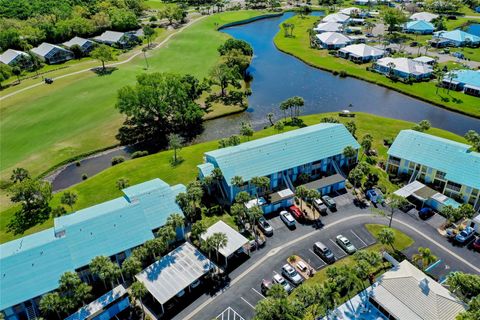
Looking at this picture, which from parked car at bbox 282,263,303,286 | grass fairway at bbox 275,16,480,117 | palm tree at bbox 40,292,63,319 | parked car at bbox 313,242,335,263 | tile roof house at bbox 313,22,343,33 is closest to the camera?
palm tree at bbox 40,292,63,319

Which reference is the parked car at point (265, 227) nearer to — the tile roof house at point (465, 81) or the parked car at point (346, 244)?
the parked car at point (346, 244)

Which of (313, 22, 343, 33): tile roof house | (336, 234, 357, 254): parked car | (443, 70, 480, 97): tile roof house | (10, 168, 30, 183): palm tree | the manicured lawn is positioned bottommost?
the manicured lawn

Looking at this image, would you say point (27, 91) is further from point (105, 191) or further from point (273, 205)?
point (273, 205)

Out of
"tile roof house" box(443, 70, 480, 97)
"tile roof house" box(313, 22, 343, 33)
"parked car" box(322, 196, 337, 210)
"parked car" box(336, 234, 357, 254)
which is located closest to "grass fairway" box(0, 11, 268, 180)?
"parked car" box(322, 196, 337, 210)

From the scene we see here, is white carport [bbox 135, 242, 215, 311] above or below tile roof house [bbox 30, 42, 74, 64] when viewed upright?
below

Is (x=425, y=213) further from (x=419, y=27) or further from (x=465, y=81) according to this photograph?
(x=419, y=27)

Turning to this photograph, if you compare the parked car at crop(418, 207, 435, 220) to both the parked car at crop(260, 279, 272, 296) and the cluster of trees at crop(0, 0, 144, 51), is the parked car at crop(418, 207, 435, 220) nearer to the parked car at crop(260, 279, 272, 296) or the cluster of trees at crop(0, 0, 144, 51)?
the parked car at crop(260, 279, 272, 296)

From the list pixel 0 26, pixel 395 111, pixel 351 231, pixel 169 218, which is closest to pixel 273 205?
pixel 351 231
